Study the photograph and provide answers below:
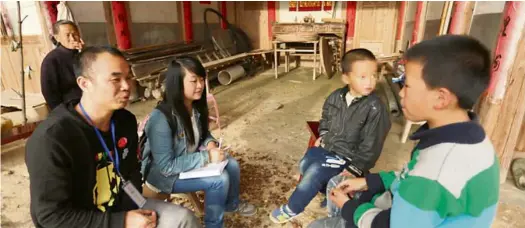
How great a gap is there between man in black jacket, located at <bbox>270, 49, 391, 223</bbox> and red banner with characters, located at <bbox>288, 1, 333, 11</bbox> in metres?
7.12

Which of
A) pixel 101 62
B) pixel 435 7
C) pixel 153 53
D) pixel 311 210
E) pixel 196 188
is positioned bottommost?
pixel 311 210

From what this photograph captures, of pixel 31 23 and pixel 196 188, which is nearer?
pixel 196 188

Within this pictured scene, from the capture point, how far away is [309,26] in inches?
315

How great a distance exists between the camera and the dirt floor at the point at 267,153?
7.48ft

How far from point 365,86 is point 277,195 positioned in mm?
1212

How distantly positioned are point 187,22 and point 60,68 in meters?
5.14

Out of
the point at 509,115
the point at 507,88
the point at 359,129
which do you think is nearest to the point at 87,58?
the point at 359,129

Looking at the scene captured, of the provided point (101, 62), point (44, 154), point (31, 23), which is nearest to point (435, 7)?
point (101, 62)

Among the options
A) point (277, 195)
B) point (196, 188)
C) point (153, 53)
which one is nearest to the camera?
point (196, 188)

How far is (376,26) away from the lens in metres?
8.07

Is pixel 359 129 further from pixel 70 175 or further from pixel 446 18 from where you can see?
pixel 446 18

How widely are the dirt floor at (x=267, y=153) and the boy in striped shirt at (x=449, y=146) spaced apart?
145cm

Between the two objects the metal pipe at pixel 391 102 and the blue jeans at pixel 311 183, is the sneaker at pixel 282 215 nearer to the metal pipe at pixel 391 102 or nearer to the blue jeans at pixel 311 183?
the blue jeans at pixel 311 183

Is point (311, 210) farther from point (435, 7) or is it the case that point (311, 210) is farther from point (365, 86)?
point (435, 7)
